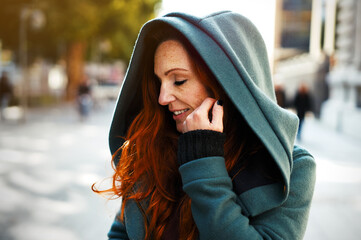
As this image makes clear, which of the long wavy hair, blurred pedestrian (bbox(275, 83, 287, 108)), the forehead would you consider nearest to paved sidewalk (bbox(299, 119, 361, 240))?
blurred pedestrian (bbox(275, 83, 287, 108))

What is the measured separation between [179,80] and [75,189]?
4.96 m

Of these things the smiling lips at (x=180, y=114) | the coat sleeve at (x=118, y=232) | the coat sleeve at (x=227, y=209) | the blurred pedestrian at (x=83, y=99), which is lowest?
the blurred pedestrian at (x=83, y=99)

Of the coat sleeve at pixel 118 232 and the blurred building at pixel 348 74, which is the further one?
the blurred building at pixel 348 74

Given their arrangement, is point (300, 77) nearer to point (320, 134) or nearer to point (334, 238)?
point (320, 134)

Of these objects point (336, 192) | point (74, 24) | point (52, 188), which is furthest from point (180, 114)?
point (74, 24)

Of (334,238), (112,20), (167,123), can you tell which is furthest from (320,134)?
(112,20)

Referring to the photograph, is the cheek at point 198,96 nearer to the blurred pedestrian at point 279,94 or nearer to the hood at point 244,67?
the hood at point 244,67

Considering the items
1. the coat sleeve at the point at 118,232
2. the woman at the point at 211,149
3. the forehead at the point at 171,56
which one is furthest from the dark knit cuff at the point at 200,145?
the coat sleeve at the point at 118,232

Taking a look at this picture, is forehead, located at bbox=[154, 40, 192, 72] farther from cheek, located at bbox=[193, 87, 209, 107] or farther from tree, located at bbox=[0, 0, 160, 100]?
tree, located at bbox=[0, 0, 160, 100]

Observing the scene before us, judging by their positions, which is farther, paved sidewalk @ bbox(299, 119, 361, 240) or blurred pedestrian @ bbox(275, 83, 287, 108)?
blurred pedestrian @ bbox(275, 83, 287, 108)

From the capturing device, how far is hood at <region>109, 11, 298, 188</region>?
1.32 meters

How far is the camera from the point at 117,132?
1.83m

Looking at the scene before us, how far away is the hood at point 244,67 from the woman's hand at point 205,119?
0.10m

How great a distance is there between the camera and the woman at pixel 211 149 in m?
1.30
